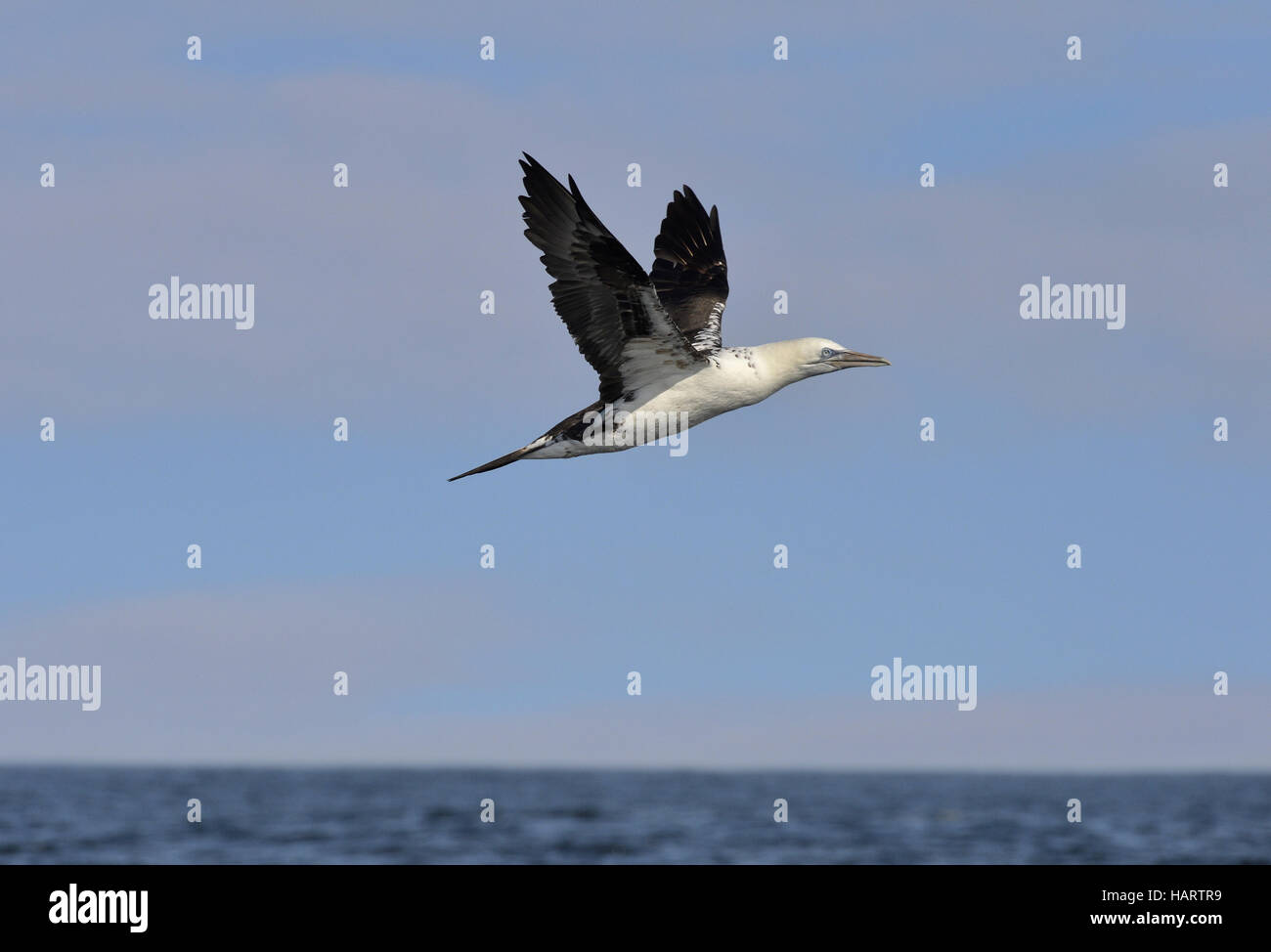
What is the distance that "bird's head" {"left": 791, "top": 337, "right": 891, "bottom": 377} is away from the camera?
20.0m

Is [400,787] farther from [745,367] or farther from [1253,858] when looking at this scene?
[745,367]

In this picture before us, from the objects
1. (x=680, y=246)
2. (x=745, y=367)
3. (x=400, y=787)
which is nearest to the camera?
(x=745, y=367)

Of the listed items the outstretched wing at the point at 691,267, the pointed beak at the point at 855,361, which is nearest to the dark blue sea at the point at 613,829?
the outstretched wing at the point at 691,267

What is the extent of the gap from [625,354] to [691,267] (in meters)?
5.46

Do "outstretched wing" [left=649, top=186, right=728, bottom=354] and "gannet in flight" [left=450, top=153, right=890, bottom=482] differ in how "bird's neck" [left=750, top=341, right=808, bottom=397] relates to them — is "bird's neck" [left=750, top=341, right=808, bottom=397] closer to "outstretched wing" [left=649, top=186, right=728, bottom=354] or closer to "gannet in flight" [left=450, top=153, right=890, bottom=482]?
"gannet in flight" [left=450, top=153, right=890, bottom=482]

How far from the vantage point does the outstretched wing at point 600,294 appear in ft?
57.6

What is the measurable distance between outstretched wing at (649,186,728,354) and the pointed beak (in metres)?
2.50

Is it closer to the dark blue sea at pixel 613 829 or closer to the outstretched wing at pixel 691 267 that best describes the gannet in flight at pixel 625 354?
the outstretched wing at pixel 691 267

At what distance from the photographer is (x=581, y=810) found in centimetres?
9669

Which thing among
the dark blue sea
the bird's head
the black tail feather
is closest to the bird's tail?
the black tail feather
